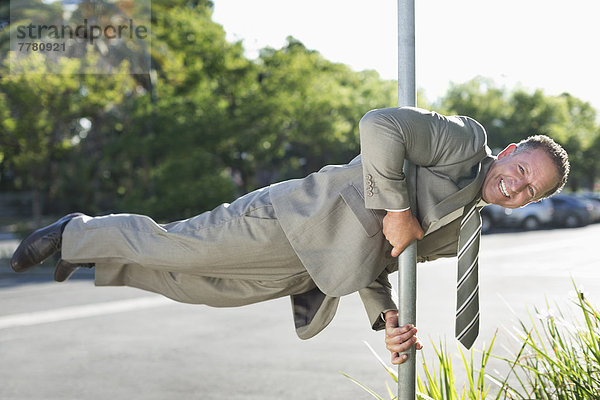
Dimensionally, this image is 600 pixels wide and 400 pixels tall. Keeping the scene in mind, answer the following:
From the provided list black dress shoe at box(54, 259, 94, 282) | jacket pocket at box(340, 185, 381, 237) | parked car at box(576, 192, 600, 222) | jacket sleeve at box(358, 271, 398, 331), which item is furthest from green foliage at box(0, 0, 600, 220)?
jacket pocket at box(340, 185, 381, 237)

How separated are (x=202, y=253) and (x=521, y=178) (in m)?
1.48

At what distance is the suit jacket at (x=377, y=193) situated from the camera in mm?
2676

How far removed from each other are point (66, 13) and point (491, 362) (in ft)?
79.6

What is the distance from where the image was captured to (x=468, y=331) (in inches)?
118

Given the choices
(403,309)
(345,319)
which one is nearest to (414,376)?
(403,309)

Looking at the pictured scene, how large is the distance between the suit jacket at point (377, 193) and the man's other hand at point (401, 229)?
45 mm

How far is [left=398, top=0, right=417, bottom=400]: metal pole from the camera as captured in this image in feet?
8.67

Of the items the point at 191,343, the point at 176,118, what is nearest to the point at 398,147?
the point at 191,343

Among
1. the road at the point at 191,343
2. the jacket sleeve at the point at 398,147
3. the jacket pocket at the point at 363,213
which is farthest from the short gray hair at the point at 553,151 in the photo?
the road at the point at 191,343

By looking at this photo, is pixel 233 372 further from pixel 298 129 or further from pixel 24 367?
pixel 298 129

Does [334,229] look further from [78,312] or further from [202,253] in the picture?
[78,312]

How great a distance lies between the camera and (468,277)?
297cm

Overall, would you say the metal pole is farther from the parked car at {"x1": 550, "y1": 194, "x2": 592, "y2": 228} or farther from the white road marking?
the parked car at {"x1": 550, "y1": 194, "x2": 592, "y2": 228}

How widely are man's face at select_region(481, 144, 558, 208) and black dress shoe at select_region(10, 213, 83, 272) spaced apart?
7.21 feet
